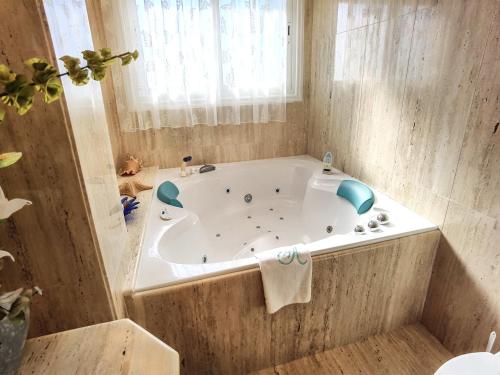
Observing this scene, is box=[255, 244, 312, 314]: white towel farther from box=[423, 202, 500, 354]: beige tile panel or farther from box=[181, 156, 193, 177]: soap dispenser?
box=[181, 156, 193, 177]: soap dispenser

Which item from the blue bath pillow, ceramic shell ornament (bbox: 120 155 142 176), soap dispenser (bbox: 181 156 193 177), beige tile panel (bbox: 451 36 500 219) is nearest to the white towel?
the blue bath pillow

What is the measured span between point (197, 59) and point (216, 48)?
6.4 inches

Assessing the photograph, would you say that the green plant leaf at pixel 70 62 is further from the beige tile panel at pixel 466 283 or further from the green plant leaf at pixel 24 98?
the beige tile panel at pixel 466 283

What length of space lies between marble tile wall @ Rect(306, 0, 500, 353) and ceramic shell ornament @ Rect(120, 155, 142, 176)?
1614 millimetres

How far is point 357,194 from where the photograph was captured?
1.78 metres

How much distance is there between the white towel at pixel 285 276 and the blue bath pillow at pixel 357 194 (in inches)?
25.8

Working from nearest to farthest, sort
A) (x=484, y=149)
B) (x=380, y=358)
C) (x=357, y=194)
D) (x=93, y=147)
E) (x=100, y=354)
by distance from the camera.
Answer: (x=100, y=354) → (x=93, y=147) → (x=484, y=149) → (x=380, y=358) → (x=357, y=194)

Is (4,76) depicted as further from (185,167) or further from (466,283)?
(185,167)

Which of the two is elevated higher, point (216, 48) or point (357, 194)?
point (216, 48)

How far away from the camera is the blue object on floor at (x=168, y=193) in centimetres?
178

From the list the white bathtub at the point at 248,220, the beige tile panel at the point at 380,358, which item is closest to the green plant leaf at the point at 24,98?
the white bathtub at the point at 248,220

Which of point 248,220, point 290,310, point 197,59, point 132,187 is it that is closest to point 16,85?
point 290,310

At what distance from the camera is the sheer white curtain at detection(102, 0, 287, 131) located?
1.91 metres

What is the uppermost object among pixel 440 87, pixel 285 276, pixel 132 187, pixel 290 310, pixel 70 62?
pixel 70 62
